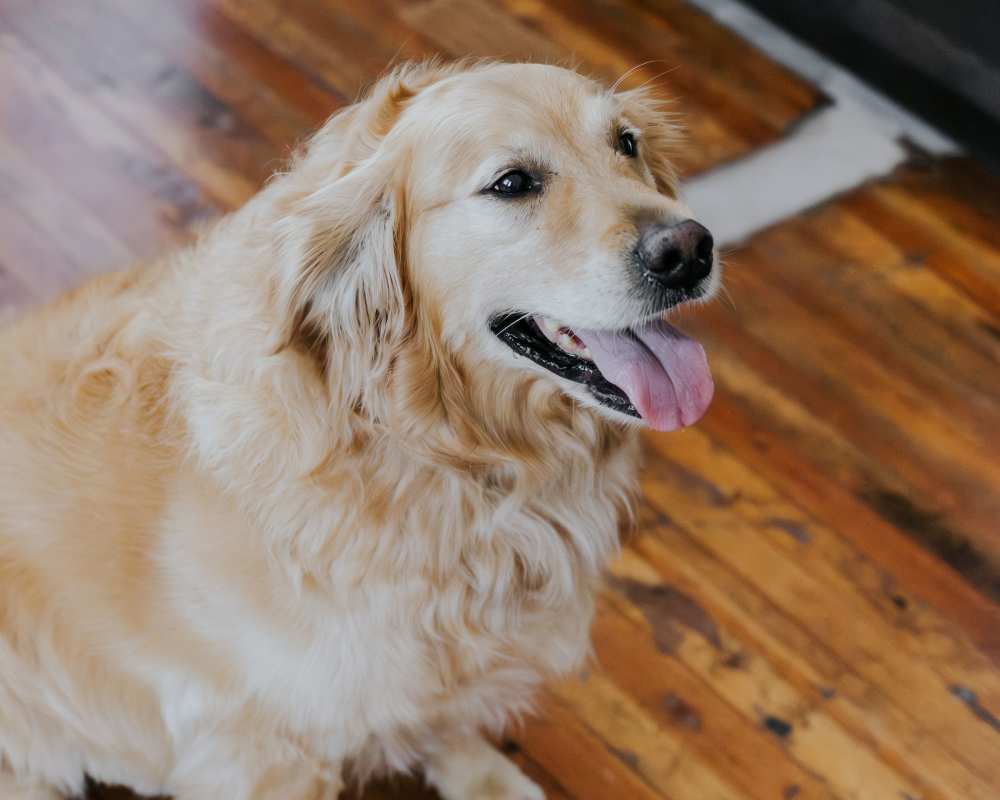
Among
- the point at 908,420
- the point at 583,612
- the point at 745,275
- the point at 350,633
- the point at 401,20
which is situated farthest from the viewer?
the point at 401,20

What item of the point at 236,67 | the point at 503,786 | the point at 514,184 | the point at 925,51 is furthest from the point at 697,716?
the point at 236,67

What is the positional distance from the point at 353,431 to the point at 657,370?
0.41m

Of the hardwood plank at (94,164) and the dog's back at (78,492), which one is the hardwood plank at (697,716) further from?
the hardwood plank at (94,164)

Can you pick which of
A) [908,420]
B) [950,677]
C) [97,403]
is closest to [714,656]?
[950,677]

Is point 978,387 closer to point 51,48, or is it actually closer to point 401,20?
point 401,20

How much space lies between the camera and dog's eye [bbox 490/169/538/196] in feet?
4.58

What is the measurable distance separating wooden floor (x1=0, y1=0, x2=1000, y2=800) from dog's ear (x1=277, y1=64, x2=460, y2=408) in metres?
0.89

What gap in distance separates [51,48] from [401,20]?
0.93 m

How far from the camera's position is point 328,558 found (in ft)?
4.82

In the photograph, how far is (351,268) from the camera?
1.38 m

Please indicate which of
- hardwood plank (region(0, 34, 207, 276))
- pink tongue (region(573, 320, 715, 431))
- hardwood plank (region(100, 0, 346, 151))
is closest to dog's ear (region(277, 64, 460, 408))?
pink tongue (region(573, 320, 715, 431))

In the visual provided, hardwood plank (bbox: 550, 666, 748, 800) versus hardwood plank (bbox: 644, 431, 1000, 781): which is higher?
hardwood plank (bbox: 644, 431, 1000, 781)

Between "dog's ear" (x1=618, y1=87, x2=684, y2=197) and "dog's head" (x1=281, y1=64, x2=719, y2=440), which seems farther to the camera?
"dog's ear" (x1=618, y1=87, x2=684, y2=197)

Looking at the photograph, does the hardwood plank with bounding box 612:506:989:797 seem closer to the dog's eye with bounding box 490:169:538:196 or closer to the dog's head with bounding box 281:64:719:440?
the dog's head with bounding box 281:64:719:440
